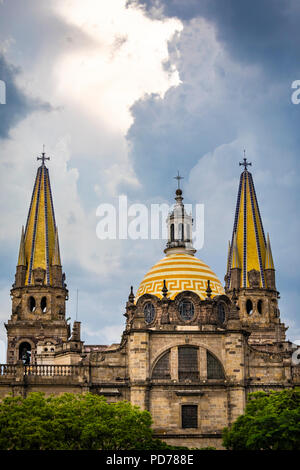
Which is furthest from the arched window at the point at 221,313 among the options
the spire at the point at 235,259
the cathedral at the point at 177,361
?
the spire at the point at 235,259

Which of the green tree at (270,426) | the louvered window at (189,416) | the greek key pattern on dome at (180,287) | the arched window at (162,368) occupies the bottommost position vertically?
the green tree at (270,426)

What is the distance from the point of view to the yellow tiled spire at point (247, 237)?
79062 millimetres

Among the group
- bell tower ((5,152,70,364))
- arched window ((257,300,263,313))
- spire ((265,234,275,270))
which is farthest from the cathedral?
spire ((265,234,275,270))

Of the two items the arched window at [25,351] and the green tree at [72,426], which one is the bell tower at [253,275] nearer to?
the arched window at [25,351]

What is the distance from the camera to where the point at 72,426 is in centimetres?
4550

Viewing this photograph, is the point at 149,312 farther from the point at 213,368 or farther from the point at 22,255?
the point at 22,255

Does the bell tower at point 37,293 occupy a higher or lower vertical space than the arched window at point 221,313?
higher

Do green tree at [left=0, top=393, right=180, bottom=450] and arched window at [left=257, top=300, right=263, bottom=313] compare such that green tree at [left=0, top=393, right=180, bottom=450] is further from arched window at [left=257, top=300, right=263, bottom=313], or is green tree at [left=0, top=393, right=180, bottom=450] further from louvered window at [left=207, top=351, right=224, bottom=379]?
arched window at [left=257, top=300, right=263, bottom=313]

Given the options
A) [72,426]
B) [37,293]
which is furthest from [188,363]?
[37,293]

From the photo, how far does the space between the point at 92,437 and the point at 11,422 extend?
5.04 m

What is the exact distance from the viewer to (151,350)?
61.2 metres

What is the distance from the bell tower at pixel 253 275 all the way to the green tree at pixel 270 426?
23.7 meters

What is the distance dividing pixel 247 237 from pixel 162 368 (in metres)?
23.5
